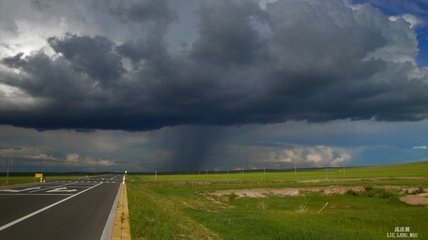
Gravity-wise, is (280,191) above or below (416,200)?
above

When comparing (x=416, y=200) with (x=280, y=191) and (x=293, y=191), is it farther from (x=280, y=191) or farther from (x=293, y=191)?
(x=280, y=191)

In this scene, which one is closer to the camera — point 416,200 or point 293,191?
point 416,200

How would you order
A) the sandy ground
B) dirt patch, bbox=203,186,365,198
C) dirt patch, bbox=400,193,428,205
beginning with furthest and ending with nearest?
dirt patch, bbox=203,186,365,198 < the sandy ground < dirt patch, bbox=400,193,428,205

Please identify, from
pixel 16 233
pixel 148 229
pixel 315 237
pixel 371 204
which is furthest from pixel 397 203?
pixel 16 233

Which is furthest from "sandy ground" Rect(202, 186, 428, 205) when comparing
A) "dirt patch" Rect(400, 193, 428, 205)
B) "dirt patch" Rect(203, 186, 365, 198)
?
"dirt patch" Rect(400, 193, 428, 205)

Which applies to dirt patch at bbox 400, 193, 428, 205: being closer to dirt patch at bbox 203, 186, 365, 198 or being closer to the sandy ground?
the sandy ground

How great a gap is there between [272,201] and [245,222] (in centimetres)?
2292

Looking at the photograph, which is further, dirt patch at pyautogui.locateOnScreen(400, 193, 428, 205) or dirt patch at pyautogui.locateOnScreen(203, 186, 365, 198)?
dirt patch at pyautogui.locateOnScreen(203, 186, 365, 198)

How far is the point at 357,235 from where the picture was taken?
22328 mm

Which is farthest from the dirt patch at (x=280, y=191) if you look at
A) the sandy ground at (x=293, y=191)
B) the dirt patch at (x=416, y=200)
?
the dirt patch at (x=416, y=200)

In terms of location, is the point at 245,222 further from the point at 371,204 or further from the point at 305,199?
the point at 305,199

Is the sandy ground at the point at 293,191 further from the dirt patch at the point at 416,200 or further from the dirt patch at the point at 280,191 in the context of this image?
the dirt patch at the point at 416,200

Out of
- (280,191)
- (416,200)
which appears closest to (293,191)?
(280,191)

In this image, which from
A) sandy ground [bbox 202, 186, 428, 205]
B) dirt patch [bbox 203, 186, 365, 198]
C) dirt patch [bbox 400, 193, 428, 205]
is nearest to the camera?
dirt patch [bbox 400, 193, 428, 205]
